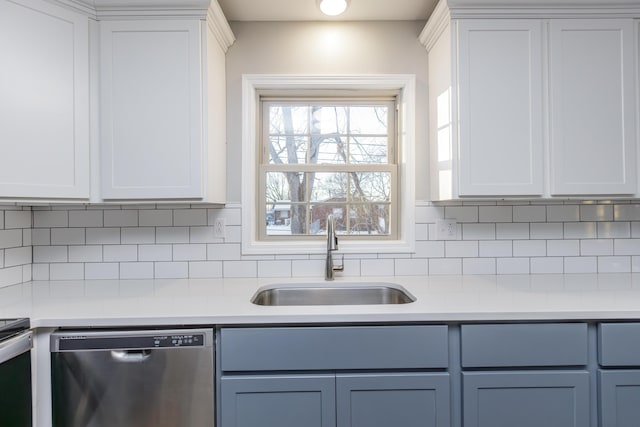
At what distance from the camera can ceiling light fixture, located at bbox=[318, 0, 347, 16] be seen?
1721 millimetres

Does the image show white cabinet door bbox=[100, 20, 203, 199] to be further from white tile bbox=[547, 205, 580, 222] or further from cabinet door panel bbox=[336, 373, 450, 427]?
white tile bbox=[547, 205, 580, 222]

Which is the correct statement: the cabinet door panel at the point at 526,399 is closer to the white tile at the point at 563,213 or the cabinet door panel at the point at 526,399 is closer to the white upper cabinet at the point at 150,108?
the white tile at the point at 563,213

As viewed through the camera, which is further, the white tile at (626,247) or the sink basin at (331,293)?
the white tile at (626,247)

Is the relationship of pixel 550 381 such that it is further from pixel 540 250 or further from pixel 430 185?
pixel 430 185

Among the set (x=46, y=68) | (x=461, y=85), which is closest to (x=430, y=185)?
(x=461, y=85)

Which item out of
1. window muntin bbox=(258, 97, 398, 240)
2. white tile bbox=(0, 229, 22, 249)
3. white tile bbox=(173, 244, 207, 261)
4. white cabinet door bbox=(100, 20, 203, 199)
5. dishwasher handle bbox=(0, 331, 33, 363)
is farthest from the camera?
window muntin bbox=(258, 97, 398, 240)

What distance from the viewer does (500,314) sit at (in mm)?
1251

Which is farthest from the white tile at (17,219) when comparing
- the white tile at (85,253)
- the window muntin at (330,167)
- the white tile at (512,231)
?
the white tile at (512,231)

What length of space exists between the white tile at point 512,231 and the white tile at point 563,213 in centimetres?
15

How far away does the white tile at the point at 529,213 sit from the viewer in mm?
1948

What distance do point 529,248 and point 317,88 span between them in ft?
4.78

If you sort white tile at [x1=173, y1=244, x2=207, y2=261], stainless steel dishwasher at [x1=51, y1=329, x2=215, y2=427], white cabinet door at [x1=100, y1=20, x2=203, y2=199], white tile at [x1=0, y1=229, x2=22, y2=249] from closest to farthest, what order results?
stainless steel dishwasher at [x1=51, y1=329, x2=215, y2=427] → white cabinet door at [x1=100, y1=20, x2=203, y2=199] → white tile at [x1=0, y1=229, x2=22, y2=249] → white tile at [x1=173, y1=244, x2=207, y2=261]

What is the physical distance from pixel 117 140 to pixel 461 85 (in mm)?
1559

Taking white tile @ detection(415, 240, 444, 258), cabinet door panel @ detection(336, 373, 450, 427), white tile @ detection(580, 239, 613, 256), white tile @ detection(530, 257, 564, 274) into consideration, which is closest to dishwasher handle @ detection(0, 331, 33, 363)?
cabinet door panel @ detection(336, 373, 450, 427)
